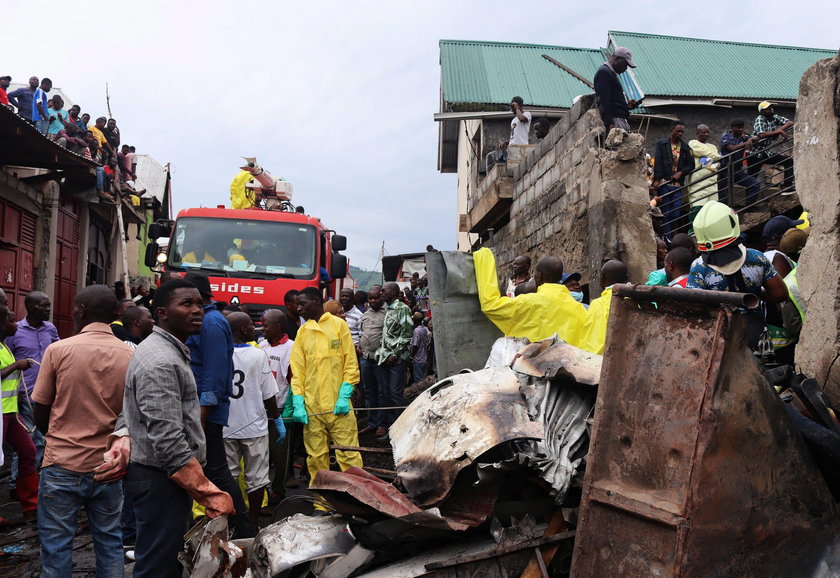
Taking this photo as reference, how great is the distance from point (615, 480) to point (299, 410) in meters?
3.34

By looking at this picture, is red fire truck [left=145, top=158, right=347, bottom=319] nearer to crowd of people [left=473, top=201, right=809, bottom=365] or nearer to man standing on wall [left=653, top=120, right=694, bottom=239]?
crowd of people [left=473, top=201, right=809, bottom=365]

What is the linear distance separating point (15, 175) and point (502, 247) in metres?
8.22

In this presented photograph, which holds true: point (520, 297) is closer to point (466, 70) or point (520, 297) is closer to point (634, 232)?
point (634, 232)

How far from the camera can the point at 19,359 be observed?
5801 mm

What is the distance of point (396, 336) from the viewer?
854 centimetres

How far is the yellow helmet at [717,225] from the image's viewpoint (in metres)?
3.52

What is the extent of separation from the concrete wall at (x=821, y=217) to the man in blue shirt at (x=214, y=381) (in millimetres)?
3344

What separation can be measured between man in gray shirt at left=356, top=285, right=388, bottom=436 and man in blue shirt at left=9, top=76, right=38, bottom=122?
7930 millimetres

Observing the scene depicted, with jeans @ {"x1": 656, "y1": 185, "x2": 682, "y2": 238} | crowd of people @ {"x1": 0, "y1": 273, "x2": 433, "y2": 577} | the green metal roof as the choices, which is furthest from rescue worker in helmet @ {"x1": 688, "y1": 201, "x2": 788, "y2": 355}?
the green metal roof

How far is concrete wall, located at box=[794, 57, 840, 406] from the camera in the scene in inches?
133

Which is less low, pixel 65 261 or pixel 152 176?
pixel 152 176

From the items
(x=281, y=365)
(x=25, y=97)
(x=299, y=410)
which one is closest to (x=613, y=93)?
(x=281, y=365)

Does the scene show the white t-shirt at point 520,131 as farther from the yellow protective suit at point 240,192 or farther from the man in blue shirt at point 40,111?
the man in blue shirt at point 40,111

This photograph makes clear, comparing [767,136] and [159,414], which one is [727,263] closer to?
[159,414]
